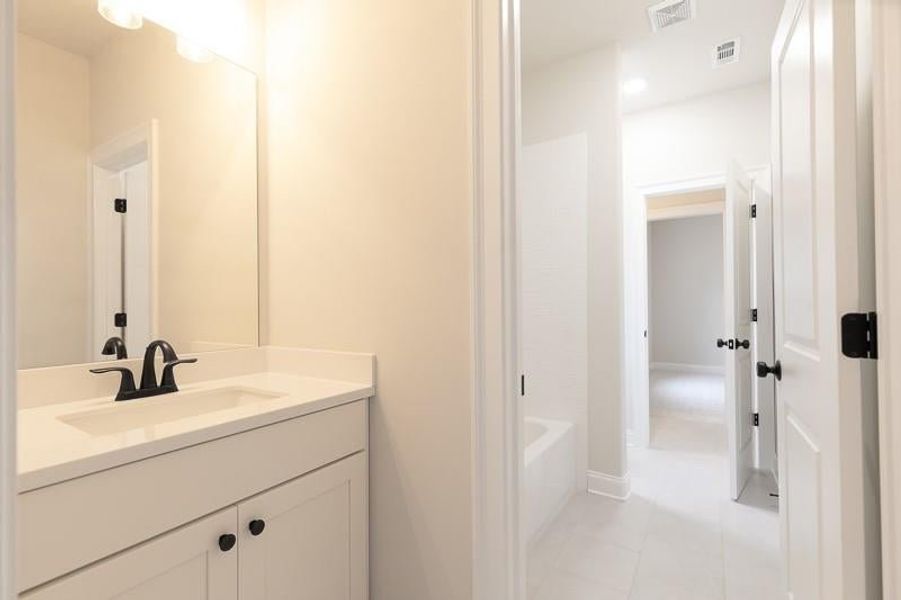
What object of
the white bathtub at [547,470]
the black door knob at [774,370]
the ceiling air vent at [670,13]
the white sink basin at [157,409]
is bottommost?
the white bathtub at [547,470]

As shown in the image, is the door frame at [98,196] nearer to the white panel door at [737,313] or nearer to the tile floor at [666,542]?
the tile floor at [666,542]

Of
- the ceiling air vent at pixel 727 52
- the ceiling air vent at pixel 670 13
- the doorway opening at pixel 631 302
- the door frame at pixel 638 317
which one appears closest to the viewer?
the doorway opening at pixel 631 302

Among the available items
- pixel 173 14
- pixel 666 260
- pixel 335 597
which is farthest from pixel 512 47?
pixel 666 260

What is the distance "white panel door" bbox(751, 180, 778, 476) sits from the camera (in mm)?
2682

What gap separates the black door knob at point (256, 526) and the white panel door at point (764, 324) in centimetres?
293

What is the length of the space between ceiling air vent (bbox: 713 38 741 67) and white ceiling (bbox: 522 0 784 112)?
34mm

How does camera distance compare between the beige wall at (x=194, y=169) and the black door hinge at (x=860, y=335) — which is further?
the beige wall at (x=194, y=169)

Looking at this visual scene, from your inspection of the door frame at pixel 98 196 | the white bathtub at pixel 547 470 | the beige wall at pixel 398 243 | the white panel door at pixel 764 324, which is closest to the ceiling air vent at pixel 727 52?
the white panel door at pixel 764 324

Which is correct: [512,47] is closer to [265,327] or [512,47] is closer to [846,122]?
[846,122]

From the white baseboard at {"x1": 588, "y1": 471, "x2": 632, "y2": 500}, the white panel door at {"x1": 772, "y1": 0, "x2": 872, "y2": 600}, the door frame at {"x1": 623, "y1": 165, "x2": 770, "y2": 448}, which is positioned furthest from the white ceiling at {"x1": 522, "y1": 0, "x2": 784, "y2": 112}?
the white baseboard at {"x1": 588, "y1": 471, "x2": 632, "y2": 500}

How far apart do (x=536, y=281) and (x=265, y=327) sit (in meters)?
1.79

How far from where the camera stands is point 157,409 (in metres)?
1.26

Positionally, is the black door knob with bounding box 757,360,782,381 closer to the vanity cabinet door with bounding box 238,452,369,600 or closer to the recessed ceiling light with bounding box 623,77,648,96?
the vanity cabinet door with bounding box 238,452,369,600

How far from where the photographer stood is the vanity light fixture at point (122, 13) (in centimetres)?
132
